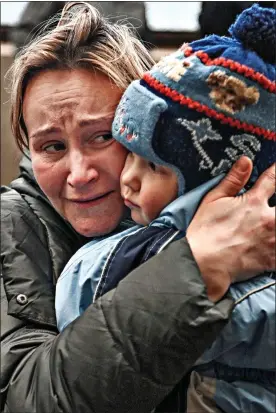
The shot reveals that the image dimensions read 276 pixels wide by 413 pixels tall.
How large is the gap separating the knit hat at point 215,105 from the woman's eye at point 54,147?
19 centimetres

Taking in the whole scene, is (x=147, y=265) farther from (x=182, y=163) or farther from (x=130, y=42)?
(x=130, y=42)

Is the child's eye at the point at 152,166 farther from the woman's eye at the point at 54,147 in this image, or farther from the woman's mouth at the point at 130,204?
the woman's eye at the point at 54,147

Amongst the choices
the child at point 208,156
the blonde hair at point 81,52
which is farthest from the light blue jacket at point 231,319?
the blonde hair at point 81,52

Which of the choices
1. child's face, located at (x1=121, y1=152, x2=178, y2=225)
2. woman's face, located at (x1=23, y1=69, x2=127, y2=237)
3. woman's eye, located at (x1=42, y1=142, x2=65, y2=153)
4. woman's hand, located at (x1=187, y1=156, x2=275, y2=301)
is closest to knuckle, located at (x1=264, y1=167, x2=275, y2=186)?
woman's hand, located at (x1=187, y1=156, x2=275, y2=301)

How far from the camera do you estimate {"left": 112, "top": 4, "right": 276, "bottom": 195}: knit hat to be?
748 mm

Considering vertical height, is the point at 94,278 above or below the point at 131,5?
below

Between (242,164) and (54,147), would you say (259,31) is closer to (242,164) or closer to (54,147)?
(242,164)

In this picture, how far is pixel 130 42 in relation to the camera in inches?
39.2

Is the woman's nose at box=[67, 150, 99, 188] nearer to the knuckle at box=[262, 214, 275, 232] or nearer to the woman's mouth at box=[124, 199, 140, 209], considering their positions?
the woman's mouth at box=[124, 199, 140, 209]

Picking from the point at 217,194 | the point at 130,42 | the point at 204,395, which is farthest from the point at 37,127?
the point at 204,395

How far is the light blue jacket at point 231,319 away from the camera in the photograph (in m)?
0.76

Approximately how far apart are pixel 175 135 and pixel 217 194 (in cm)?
9

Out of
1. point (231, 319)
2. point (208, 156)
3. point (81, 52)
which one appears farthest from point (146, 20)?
point (231, 319)

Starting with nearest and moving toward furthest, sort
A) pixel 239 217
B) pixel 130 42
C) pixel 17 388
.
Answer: pixel 239 217, pixel 17 388, pixel 130 42
